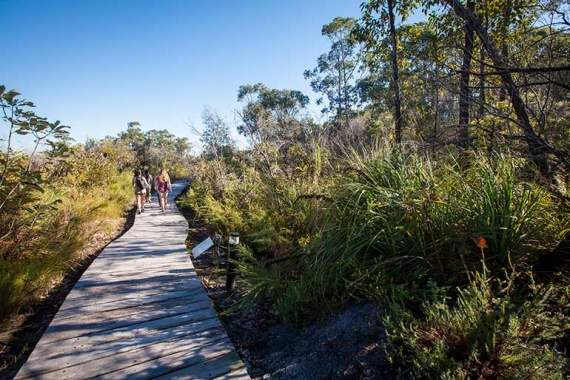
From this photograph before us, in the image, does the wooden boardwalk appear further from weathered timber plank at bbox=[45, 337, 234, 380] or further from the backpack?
the backpack

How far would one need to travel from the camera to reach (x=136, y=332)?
2.70m

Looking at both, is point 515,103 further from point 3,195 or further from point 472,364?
point 3,195

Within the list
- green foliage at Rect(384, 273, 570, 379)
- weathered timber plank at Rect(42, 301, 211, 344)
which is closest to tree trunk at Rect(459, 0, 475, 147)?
green foliage at Rect(384, 273, 570, 379)

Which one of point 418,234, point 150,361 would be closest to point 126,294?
point 150,361

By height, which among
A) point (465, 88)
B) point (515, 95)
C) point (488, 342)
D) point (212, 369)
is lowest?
point (212, 369)

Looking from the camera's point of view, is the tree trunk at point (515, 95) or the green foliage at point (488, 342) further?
the tree trunk at point (515, 95)

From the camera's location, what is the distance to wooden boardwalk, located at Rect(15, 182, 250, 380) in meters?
2.21

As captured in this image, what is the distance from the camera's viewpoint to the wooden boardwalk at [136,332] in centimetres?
221

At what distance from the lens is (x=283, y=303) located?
9.12 ft

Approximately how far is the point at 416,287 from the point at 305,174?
3419mm

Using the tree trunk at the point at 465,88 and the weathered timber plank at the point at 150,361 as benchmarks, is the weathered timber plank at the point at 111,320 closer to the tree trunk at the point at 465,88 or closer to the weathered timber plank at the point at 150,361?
the weathered timber plank at the point at 150,361

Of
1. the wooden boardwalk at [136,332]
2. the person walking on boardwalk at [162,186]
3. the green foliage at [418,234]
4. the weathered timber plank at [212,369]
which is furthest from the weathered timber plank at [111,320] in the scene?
the person walking on boardwalk at [162,186]

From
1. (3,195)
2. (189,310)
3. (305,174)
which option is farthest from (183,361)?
(305,174)

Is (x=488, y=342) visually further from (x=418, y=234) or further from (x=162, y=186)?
(x=162, y=186)
